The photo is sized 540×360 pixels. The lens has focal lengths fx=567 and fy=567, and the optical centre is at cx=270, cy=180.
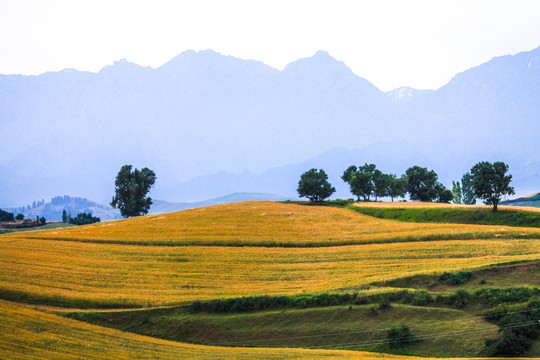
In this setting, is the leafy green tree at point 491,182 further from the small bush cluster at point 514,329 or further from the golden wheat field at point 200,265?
the small bush cluster at point 514,329

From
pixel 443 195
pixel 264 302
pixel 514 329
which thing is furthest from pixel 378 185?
pixel 514 329

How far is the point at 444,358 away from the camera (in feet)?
115

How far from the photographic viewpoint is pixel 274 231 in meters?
79.1


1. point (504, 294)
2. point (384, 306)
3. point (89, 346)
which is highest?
point (504, 294)

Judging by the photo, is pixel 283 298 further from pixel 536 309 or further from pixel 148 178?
pixel 148 178

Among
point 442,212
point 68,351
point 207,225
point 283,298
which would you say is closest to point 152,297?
point 283,298

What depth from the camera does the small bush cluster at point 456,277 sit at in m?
46.4

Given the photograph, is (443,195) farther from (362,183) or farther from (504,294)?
(504,294)

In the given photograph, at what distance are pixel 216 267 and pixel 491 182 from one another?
49787 millimetres

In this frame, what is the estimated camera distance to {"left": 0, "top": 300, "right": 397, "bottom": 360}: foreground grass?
32688 millimetres

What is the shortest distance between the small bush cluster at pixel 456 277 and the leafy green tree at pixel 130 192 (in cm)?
11114

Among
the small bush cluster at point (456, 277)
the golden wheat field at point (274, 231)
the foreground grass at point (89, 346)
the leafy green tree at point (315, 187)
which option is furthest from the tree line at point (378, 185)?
the foreground grass at point (89, 346)

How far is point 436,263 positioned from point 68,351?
3485 cm

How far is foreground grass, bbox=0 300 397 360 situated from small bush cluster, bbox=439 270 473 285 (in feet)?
45.1
